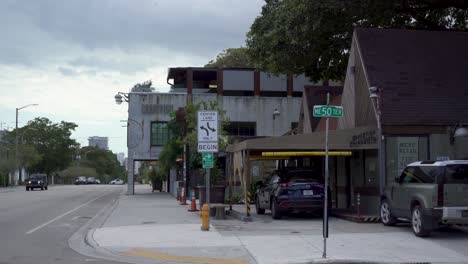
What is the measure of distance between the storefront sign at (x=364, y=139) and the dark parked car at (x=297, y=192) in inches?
63.5

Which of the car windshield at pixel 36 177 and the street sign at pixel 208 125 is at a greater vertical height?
the street sign at pixel 208 125

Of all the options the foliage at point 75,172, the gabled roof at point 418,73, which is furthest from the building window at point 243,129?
the foliage at point 75,172

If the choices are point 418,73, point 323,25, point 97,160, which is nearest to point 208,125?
point 418,73

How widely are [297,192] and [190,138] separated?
14.4 meters

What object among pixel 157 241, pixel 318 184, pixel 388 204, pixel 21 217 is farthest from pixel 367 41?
pixel 21 217

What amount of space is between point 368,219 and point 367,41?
21.6 ft

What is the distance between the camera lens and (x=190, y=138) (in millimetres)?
31828

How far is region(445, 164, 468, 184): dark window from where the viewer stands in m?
13.1

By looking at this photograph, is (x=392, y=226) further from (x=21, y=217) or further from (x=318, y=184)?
(x=21, y=217)

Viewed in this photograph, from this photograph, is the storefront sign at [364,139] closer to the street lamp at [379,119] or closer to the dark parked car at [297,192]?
the street lamp at [379,119]

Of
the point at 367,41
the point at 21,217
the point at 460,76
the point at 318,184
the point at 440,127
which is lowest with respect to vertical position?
the point at 21,217

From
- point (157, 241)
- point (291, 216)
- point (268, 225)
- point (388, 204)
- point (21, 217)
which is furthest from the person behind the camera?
point (21, 217)

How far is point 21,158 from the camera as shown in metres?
81.3

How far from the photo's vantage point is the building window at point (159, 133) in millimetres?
48469
